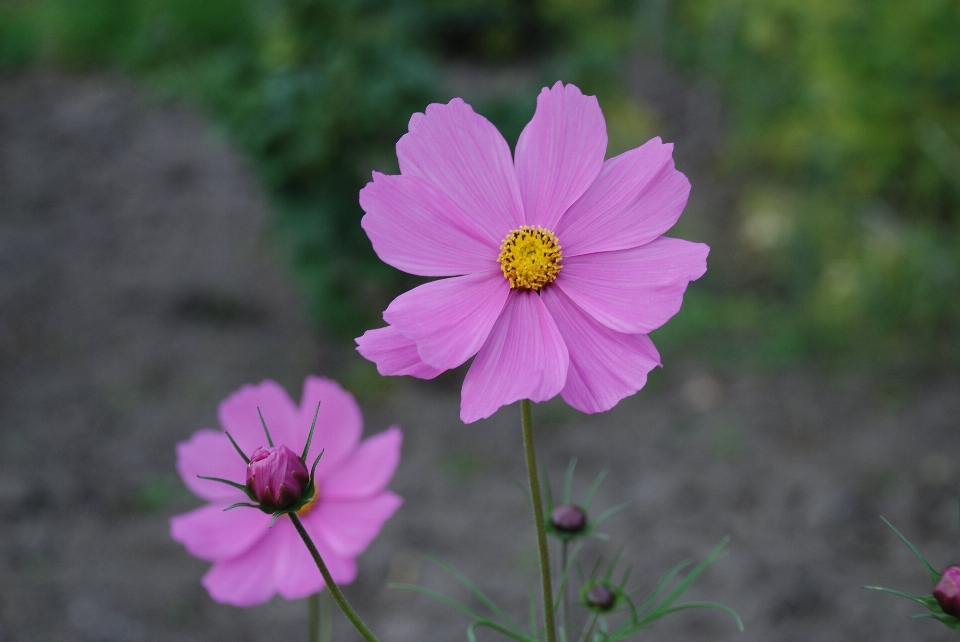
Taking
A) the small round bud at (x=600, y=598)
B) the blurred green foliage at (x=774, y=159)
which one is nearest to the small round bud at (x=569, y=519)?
the small round bud at (x=600, y=598)

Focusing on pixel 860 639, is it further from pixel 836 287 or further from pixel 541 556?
pixel 541 556

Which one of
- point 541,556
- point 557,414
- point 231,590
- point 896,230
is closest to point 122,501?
point 557,414

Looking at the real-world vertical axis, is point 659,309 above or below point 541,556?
above

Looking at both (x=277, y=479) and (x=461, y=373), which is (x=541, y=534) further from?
(x=461, y=373)

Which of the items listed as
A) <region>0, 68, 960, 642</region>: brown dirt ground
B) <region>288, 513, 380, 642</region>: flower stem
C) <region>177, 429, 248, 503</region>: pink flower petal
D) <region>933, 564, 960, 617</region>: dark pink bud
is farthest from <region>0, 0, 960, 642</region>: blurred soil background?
<region>288, 513, 380, 642</region>: flower stem

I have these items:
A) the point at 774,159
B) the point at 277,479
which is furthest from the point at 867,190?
the point at 277,479

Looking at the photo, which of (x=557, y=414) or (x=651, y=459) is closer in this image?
(x=651, y=459)
